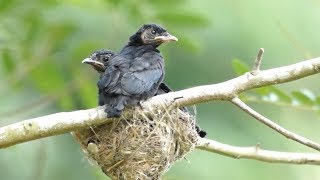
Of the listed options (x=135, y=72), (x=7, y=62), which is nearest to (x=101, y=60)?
(x=135, y=72)

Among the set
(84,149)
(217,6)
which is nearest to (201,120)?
(217,6)

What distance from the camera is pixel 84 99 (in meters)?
6.42

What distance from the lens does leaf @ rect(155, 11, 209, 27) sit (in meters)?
6.09

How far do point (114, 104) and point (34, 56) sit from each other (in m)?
1.41

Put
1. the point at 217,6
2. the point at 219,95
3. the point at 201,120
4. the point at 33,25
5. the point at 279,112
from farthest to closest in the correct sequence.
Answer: the point at 201,120 < the point at 217,6 < the point at 279,112 < the point at 33,25 < the point at 219,95

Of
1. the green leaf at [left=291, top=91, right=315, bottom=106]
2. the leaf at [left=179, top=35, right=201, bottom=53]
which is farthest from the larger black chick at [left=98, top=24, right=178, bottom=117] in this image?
the green leaf at [left=291, top=91, right=315, bottom=106]

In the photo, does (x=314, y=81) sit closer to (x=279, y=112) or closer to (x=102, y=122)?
(x=279, y=112)

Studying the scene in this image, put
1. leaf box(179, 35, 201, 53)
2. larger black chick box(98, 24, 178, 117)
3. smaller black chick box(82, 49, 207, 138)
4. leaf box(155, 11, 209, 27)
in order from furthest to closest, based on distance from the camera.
Result: leaf box(179, 35, 201, 53), leaf box(155, 11, 209, 27), smaller black chick box(82, 49, 207, 138), larger black chick box(98, 24, 178, 117)

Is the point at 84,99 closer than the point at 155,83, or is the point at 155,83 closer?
the point at 155,83

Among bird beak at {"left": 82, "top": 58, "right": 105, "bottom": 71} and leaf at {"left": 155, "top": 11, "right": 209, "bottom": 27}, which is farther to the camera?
leaf at {"left": 155, "top": 11, "right": 209, "bottom": 27}

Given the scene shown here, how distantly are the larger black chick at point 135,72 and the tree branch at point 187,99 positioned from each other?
0.95 feet

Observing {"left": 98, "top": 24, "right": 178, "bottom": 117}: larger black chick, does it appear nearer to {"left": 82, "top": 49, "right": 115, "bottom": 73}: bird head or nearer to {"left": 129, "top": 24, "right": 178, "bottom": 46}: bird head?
{"left": 129, "top": 24, "right": 178, "bottom": 46}: bird head

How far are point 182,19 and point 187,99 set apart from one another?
1341mm

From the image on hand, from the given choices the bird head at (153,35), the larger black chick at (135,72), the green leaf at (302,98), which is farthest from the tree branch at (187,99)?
the bird head at (153,35)
